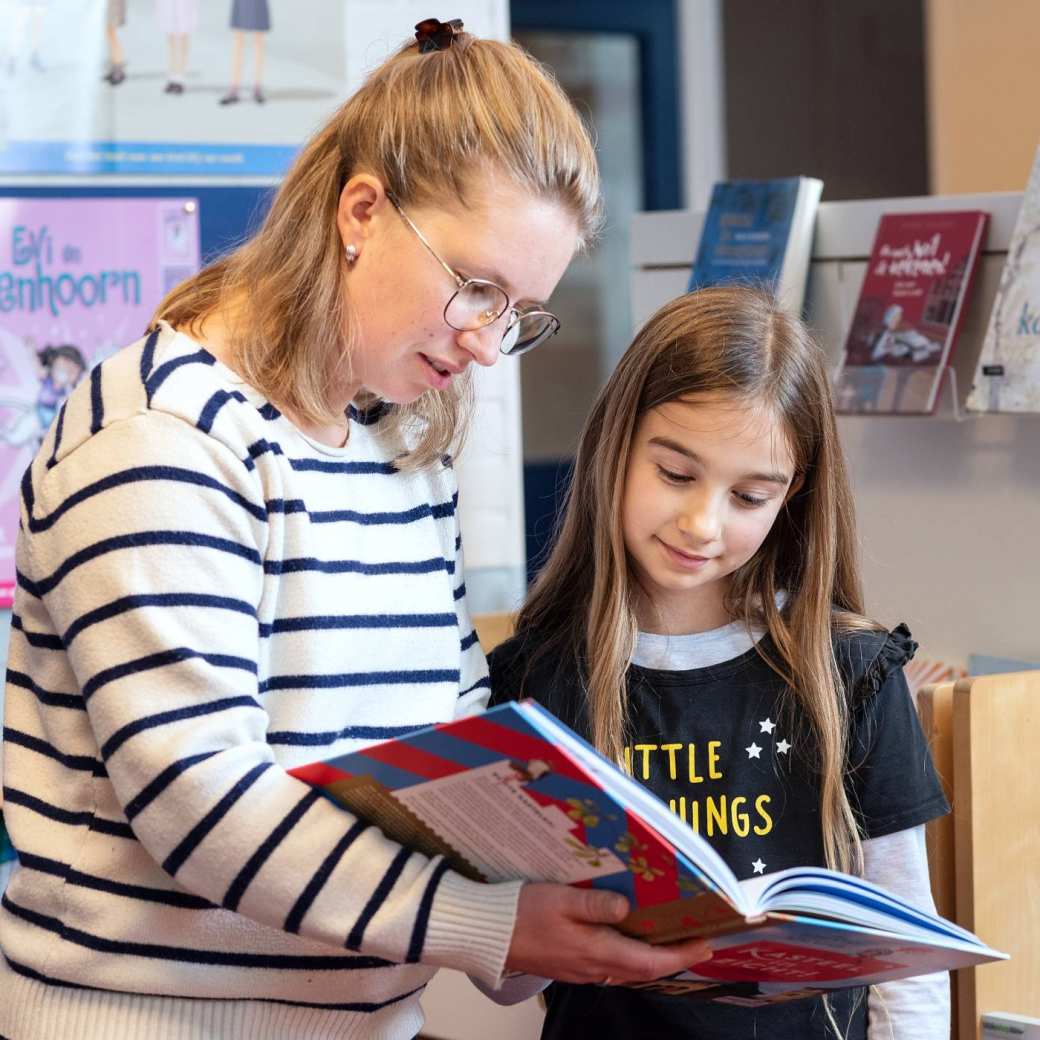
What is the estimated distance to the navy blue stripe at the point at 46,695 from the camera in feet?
3.04

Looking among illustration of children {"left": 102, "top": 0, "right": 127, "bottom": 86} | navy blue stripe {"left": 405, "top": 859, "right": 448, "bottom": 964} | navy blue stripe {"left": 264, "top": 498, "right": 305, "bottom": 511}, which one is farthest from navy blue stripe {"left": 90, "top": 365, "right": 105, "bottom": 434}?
illustration of children {"left": 102, "top": 0, "right": 127, "bottom": 86}

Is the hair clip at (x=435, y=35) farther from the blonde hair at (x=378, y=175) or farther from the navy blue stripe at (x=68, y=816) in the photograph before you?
the navy blue stripe at (x=68, y=816)

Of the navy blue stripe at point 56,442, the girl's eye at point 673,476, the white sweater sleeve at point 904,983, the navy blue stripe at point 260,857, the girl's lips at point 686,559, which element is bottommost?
the white sweater sleeve at point 904,983

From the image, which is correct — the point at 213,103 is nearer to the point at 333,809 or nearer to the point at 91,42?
the point at 91,42

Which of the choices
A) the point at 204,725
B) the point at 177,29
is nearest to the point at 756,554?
the point at 204,725

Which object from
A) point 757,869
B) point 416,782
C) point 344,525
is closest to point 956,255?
point 757,869

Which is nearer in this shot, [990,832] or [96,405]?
[96,405]

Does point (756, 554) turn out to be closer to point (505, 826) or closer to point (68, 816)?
point (505, 826)

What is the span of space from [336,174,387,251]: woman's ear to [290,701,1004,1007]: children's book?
0.34 metres

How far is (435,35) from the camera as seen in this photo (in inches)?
40.4

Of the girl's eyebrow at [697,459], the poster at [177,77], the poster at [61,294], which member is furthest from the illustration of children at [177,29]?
the girl's eyebrow at [697,459]

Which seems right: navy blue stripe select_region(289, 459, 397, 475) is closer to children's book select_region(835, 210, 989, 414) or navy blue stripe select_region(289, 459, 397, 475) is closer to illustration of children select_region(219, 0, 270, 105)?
children's book select_region(835, 210, 989, 414)

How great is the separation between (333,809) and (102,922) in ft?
0.52

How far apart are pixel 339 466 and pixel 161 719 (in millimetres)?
234
